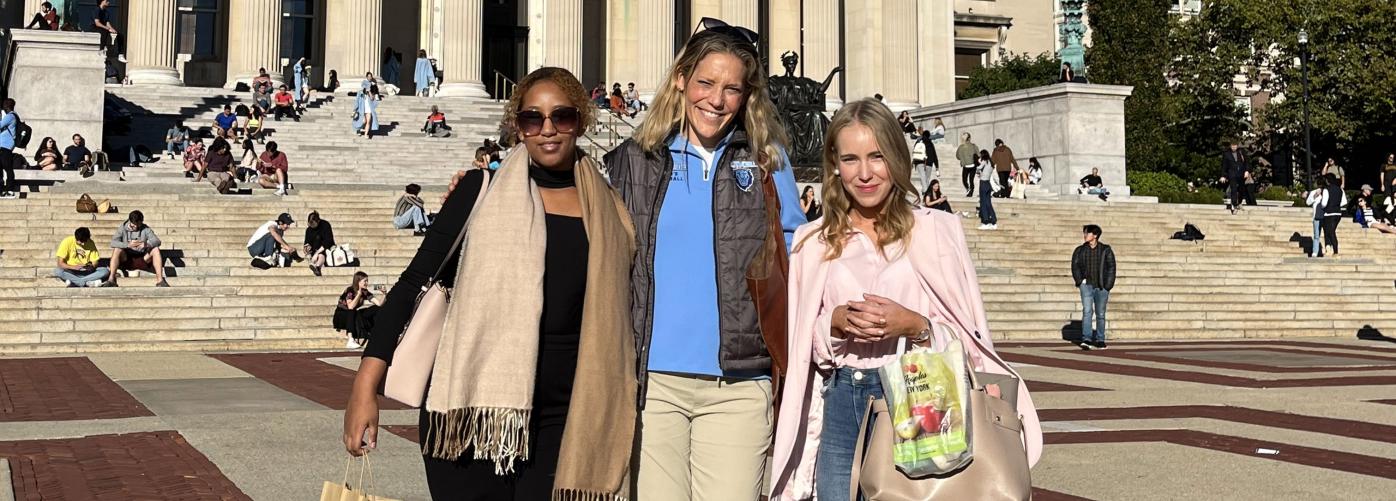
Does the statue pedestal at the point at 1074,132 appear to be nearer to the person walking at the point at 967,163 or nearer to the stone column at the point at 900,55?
the person walking at the point at 967,163

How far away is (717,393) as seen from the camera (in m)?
4.18

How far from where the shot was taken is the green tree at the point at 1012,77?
187 ft

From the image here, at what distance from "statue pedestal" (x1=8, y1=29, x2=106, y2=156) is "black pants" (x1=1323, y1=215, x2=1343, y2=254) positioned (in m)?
23.9

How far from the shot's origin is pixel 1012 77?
2265 inches

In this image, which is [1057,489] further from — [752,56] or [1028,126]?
[1028,126]

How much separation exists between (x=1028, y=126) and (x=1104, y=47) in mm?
19137

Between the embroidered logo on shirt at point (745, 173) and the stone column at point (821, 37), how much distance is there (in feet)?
146

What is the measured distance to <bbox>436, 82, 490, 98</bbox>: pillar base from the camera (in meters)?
41.2

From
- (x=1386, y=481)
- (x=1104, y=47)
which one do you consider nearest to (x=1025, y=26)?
(x=1104, y=47)

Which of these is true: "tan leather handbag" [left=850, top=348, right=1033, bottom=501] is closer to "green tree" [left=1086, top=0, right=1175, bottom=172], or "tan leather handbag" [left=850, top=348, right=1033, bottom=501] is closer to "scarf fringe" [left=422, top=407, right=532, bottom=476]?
"scarf fringe" [left=422, top=407, right=532, bottom=476]

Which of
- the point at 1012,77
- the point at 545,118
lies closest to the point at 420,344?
the point at 545,118

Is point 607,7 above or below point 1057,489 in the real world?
above

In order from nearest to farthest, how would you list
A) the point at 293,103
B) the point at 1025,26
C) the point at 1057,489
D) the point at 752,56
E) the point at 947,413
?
the point at 947,413 < the point at 752,56 < the point at 1057,489 < the point at 293,103 < the point at 1025,26

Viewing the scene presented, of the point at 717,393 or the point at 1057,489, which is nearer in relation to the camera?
the point at 717,393
